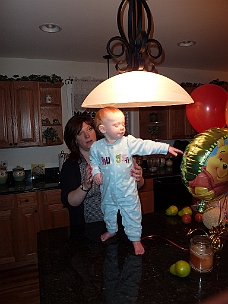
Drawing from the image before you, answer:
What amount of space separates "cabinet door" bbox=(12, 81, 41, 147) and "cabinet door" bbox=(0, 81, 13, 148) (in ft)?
0.18

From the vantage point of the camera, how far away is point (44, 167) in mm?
3445

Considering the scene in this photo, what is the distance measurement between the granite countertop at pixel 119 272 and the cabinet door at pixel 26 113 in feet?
6.22

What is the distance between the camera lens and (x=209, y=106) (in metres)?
1.60

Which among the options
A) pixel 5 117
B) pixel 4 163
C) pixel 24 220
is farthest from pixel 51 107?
pixel 24 220

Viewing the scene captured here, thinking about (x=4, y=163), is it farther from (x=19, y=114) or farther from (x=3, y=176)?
(x=19, y=114)

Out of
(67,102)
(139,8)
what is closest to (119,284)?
(139,8)

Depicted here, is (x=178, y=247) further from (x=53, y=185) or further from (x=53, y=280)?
(x=53, y=185)

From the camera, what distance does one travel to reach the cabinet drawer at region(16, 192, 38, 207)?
2.79 metres

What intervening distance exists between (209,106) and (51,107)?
224 centimetres

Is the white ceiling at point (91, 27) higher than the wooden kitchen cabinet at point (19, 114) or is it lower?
higher

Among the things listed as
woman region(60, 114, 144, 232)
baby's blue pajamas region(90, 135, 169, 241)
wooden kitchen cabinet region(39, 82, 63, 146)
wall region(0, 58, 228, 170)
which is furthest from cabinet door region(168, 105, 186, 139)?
baby's blue pajamas region(90, 135, 169, 241)

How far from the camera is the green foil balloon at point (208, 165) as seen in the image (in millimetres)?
980

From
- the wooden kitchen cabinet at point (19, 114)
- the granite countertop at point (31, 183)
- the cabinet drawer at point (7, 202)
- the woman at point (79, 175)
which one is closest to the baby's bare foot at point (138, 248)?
the woman at point (79, 175)

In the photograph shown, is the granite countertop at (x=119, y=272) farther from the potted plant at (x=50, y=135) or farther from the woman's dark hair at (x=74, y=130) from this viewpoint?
the potted plant at (x=50, y=135)
